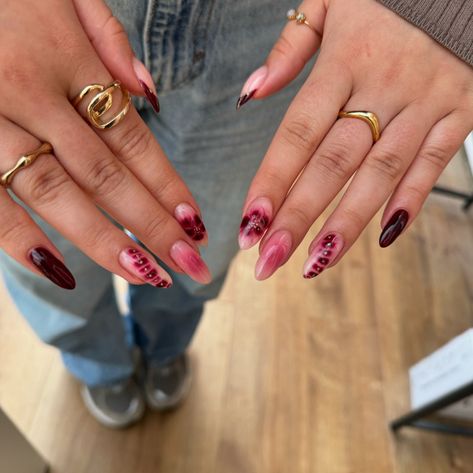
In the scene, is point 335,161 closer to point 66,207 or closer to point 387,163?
point 387,163

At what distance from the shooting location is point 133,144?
48 centimetres

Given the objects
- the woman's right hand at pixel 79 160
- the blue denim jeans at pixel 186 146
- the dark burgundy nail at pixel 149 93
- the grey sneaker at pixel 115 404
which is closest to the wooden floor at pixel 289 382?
the grey sneaker at pixel 115 404

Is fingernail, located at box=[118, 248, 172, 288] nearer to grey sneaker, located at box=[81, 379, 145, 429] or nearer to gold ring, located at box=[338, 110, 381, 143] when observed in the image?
gold ring, located at box=[338, 110, 381, 143]

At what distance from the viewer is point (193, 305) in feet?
3.20

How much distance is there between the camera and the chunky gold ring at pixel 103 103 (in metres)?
0.45

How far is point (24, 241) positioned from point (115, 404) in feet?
2.49

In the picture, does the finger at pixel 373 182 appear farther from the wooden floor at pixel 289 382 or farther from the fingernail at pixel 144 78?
the wooden floor at pixel 289 382

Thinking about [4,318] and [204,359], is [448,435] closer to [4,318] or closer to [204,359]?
[204,359]

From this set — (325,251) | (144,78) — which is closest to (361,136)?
(325,251)

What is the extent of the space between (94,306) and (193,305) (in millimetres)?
220

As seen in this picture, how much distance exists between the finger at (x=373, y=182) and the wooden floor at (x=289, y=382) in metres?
0.77

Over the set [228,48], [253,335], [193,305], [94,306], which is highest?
[228,48]

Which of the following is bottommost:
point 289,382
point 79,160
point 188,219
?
point 289,382

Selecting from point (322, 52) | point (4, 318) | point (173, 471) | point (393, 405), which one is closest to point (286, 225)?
point (322, 52)
